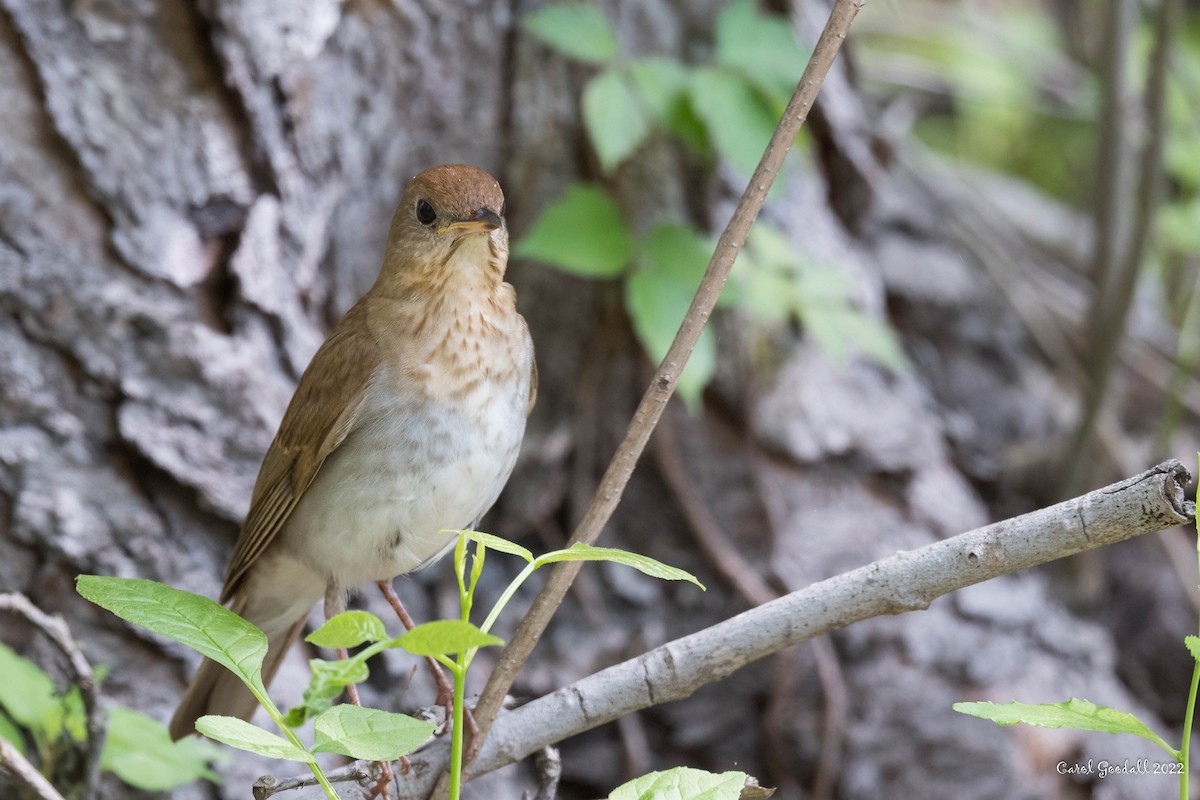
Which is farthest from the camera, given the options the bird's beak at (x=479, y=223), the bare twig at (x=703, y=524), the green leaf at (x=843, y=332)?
the bare twig at (x=703, y=524)

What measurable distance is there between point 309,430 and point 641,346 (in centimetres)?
136

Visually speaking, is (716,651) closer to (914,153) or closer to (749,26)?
(749,26)

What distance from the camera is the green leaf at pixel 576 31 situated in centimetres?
324

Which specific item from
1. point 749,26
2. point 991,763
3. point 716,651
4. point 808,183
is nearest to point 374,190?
point 749,26

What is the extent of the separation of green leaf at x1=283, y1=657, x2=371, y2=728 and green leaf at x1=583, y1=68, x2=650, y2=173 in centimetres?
184

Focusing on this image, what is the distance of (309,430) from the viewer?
262 centimetres

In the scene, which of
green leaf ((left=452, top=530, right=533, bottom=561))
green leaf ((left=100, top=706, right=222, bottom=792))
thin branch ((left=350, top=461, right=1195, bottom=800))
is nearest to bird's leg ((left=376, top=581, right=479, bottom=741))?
thin branch ((left=350, top=461, right=1195, bottom=800))

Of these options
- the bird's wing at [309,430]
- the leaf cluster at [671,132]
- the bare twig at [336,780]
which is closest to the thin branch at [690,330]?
the bare twig at [336,780]

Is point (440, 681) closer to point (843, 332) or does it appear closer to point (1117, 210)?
point (843, 332)

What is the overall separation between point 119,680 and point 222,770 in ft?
1.06

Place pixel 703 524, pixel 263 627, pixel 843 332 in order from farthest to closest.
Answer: pixel 703 524, pixel 843 332, pixel 263 627

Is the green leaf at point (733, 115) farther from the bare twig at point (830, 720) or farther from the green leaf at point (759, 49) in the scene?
the bare twig at point (830, 720)

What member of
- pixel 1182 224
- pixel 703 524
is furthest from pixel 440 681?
pixel 1182 224

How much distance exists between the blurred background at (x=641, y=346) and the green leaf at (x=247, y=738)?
3.67ft
